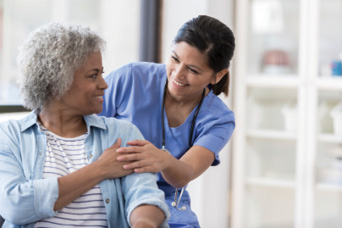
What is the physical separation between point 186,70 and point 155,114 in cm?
23

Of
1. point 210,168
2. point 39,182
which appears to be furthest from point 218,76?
point 210,168

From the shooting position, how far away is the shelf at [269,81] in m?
3.67

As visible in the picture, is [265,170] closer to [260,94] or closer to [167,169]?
[260,94]

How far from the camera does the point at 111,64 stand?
3.44 m

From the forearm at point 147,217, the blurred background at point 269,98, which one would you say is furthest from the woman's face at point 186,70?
the blurred background at point 269,98

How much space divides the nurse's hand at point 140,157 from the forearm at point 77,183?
0.09 metres

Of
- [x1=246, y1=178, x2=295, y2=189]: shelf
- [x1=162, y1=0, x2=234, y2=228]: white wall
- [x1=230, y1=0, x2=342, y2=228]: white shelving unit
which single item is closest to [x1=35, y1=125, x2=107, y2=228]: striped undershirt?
[x1=162, y1=0, x2=234, y2=228]: white wall

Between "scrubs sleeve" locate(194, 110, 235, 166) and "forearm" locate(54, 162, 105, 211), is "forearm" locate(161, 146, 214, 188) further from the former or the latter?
"forearm" locate(54, 162, 105, 211)

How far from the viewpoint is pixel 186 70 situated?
187 cm

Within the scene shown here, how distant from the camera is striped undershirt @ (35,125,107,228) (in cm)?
150

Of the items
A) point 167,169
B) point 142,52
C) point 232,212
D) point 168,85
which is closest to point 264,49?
point 142,52

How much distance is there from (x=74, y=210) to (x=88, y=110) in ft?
1.00

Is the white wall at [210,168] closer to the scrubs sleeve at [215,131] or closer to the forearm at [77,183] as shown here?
the scrubs sleeve at [215,131]

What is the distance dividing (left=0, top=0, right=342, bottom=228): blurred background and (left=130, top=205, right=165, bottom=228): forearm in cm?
192
